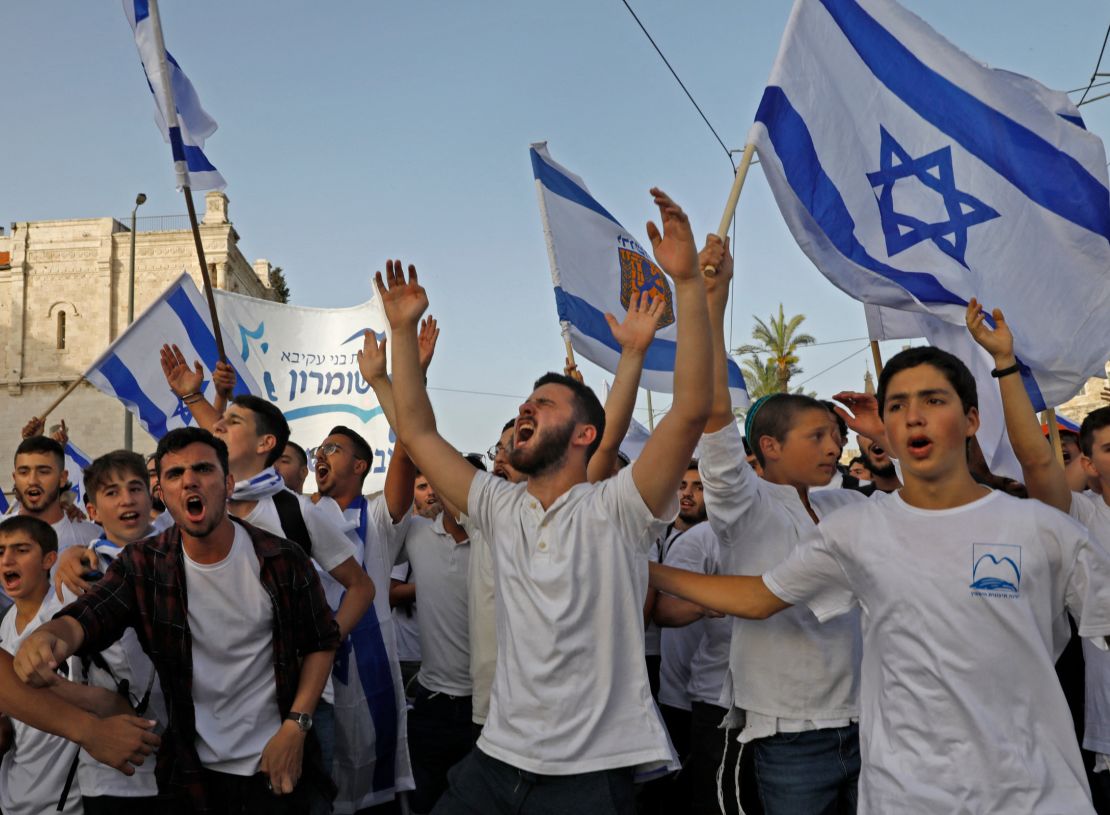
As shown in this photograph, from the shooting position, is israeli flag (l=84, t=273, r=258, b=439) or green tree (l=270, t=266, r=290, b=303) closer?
israeli flag (l=84, t=273, r=258, b=439)

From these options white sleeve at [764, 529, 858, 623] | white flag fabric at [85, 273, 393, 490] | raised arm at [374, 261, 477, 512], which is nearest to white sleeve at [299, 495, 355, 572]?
raised arm at [374, 261, 477, 512]

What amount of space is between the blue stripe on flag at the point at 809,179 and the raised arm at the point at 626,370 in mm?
1808

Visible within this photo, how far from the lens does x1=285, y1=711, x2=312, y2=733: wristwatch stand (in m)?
3.26

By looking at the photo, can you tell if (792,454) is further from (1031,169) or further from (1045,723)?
(1031,169)

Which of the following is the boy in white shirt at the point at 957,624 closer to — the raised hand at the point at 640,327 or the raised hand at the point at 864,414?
the raised hand at the point at 640,327

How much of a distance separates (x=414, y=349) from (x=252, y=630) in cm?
109

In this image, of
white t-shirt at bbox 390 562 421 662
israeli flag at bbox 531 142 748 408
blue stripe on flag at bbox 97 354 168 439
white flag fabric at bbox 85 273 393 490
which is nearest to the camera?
white t-shirt at bbox 390 562 421 662

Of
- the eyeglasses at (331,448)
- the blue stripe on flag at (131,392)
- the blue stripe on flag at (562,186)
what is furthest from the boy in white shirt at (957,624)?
the blue stripe on flag at (131,392)

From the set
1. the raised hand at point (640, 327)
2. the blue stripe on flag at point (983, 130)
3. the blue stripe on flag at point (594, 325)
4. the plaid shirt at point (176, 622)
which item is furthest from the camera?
the blue stripe on flag at point (594, 325)

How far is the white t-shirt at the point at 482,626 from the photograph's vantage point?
13.9 ft

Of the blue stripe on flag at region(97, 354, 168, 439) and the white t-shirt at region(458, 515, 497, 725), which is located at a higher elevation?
the blue stripe on flag at region(97, 354, 168, 439)

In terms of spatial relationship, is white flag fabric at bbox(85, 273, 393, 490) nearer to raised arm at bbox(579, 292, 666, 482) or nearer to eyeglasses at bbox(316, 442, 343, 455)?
eyeglasses at bbox(316, 442, 343, 455)

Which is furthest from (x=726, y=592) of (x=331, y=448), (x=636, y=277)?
(x=636, y=277)

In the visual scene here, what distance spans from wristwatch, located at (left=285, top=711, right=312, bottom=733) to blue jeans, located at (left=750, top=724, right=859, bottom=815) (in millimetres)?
1511
